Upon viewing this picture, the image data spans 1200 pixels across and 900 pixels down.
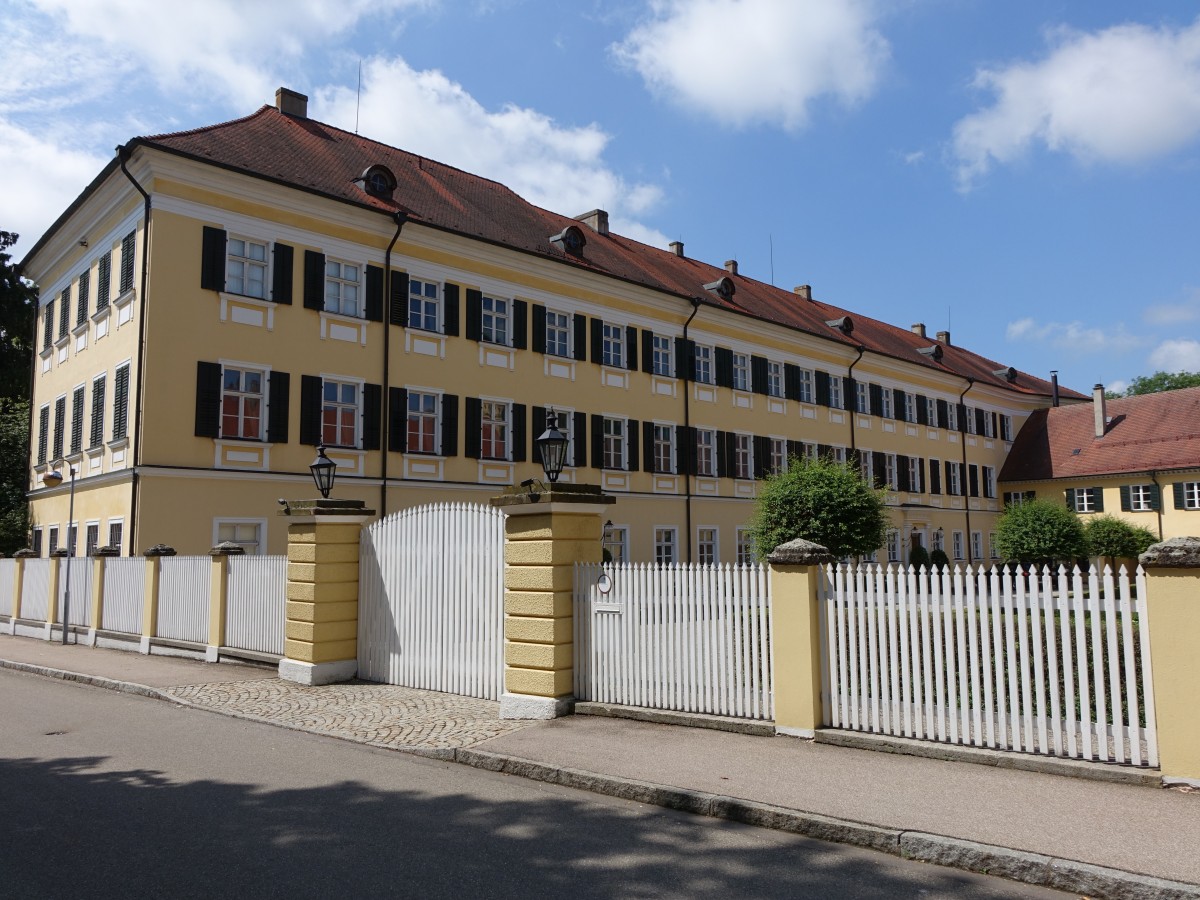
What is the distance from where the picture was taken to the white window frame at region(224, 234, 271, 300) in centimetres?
2023

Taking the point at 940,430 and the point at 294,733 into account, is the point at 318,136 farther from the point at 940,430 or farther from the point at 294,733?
the point at 940,430

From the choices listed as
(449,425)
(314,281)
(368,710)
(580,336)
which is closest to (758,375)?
(580,336)

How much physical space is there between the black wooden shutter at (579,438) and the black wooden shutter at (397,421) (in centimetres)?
545

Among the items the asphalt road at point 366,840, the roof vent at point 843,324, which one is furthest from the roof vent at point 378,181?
the roof vent at point 843,324

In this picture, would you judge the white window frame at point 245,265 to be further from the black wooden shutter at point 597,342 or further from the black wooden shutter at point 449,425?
the black wooden shutter at point 597,342

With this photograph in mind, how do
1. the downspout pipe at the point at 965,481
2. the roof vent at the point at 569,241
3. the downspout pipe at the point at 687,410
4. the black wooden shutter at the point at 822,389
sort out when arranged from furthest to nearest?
the downspout pipe at the point at 965,481 → the black wooden shutter at the point at 822,389 → the downspout pipe at the point at 687,410 → the roof vent at the point at 569,241

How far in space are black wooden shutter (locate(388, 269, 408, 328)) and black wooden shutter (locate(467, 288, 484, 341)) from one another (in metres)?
1.88

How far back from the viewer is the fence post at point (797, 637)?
8.04m

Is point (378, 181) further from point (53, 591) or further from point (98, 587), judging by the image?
Answer: point (53, 591)

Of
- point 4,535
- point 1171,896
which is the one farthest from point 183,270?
point 1171,896

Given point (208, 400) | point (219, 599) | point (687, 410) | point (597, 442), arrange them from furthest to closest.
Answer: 1. point (687, 410)
2. point (597, 442)
3. point (208, 400)
4. point (219, 599)

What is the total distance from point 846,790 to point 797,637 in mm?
1800

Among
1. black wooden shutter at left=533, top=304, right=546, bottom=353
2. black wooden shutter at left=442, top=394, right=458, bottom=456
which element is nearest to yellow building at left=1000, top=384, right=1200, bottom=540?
black wooden shutter at left=533, top=304, right=546, bottom=353

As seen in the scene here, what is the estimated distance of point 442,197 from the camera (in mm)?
26266
